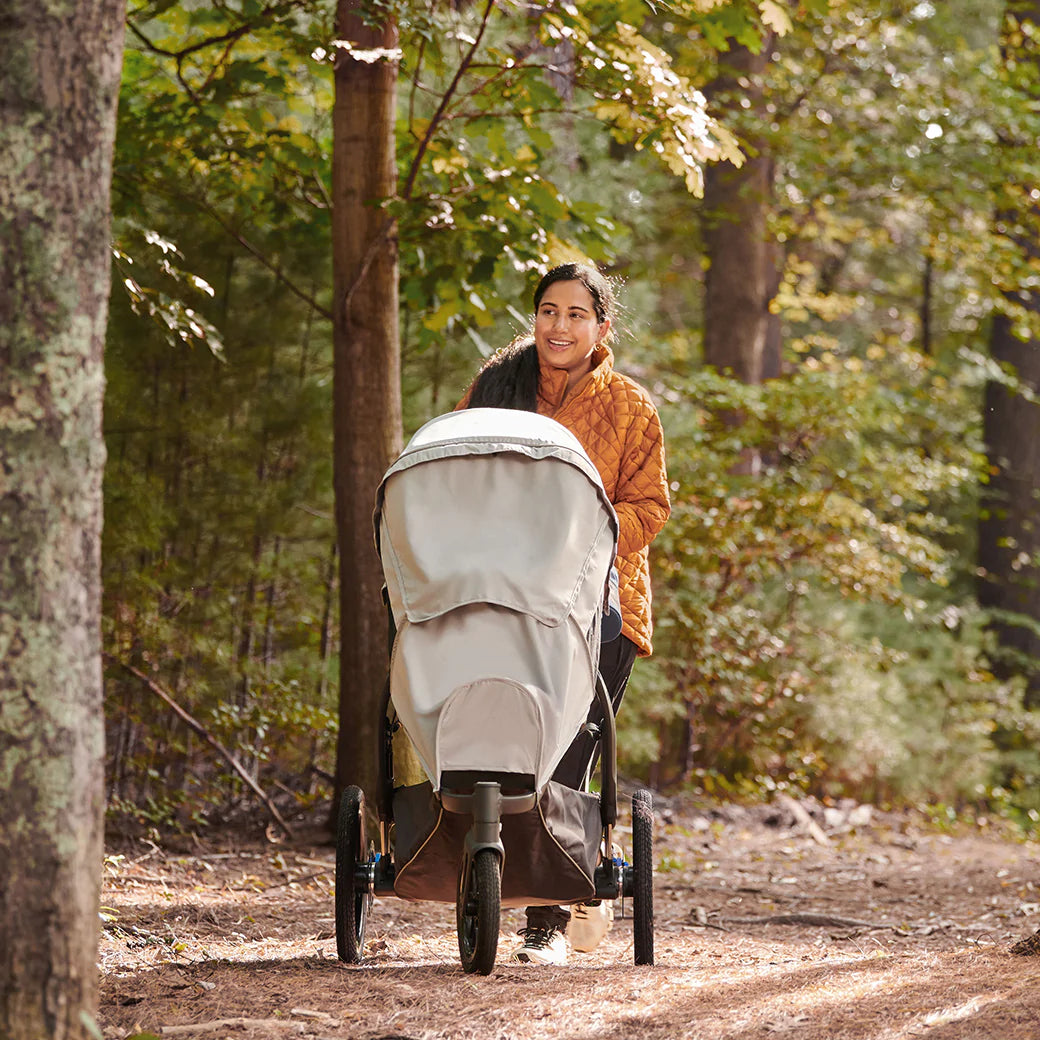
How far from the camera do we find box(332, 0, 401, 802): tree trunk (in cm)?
547

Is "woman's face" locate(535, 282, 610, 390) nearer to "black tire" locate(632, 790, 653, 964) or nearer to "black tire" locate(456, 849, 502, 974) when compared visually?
"black tire" locate(632, 790, 653, 964)

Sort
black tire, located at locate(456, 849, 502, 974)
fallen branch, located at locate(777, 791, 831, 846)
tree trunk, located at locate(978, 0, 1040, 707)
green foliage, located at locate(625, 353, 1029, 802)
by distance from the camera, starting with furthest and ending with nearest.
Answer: tree trunk, located at locate(978, 0, 1040, 707), green foliage, located at locate(625, 353, 1029, 802), fallen branch, located at locate(777, 791, 831, 846), black tire, located at locate(456, 849, 502, 974)

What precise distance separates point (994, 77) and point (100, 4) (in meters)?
9.16

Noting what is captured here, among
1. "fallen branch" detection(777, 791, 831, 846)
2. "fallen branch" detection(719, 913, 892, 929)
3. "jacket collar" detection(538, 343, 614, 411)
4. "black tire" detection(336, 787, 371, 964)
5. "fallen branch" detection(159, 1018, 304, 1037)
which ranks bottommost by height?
"fallen branch" detection(777, 791, 831, 846)

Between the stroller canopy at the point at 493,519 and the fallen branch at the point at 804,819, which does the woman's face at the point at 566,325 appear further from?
the fallen branch at the point at 804,819

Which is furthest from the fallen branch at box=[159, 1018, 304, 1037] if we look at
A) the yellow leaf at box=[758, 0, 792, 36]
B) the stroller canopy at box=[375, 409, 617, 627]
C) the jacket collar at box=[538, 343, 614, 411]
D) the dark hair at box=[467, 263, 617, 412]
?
the yellow leaf at box=[758, 0, 792, 36]

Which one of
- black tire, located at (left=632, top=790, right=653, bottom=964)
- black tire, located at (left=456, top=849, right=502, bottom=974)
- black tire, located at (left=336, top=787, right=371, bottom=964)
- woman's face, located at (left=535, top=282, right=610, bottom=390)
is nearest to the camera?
black tire, located at (left=456, top=849, right=502, bottom=974)

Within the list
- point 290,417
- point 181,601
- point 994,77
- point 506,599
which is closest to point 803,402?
point 994,77

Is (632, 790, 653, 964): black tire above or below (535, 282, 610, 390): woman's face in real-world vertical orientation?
below

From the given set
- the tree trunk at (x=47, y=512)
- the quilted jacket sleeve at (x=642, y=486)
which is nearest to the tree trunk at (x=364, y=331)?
the quilted jacket sleeve at (x=642, y=486)

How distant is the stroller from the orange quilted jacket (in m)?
0.46

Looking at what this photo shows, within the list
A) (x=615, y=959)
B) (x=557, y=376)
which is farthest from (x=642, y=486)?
(x=615, y=959)

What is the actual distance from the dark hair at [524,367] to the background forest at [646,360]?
66cm

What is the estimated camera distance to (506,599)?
Answer: 3.03 m
